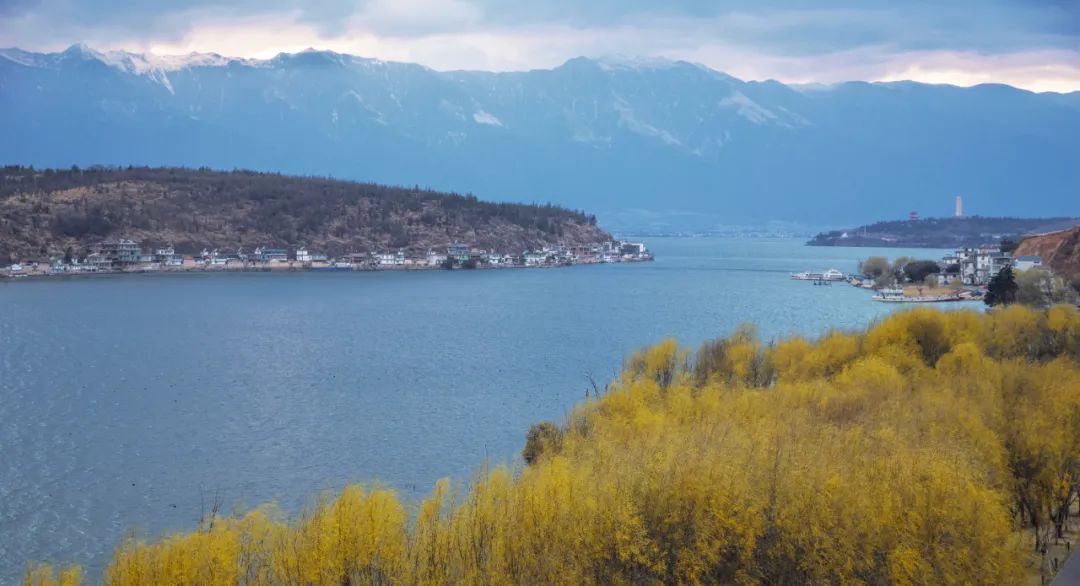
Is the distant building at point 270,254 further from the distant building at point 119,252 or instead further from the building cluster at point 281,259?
the distant building at point 119,252

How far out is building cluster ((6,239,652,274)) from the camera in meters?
108

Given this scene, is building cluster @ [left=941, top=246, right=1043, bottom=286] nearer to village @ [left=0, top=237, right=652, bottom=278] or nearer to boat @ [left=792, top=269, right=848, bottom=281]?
boat @ [left=792, top=269, right=848, bottom=281]

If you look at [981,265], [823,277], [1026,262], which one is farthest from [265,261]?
[1026,262]

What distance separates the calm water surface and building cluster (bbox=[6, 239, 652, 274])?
Answer: 20.2m

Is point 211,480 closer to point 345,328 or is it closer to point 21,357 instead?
point 21,357

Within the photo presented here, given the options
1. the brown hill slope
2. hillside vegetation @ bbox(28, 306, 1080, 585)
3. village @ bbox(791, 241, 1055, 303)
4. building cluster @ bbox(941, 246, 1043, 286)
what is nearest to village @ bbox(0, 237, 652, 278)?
village @ bbox(791, 241, 1055, 303)

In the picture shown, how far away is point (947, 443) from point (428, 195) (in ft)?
423

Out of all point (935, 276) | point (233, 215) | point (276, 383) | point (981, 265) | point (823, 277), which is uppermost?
point (233, 215)

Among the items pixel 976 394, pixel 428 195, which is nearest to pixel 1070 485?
pixel 976 394

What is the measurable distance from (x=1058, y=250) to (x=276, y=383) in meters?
59.5

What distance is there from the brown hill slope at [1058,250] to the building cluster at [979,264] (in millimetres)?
1735

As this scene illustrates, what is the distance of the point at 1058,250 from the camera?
2948 inches

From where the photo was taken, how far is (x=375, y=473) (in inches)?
1034

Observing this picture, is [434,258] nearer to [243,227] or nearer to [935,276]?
[243,227]
